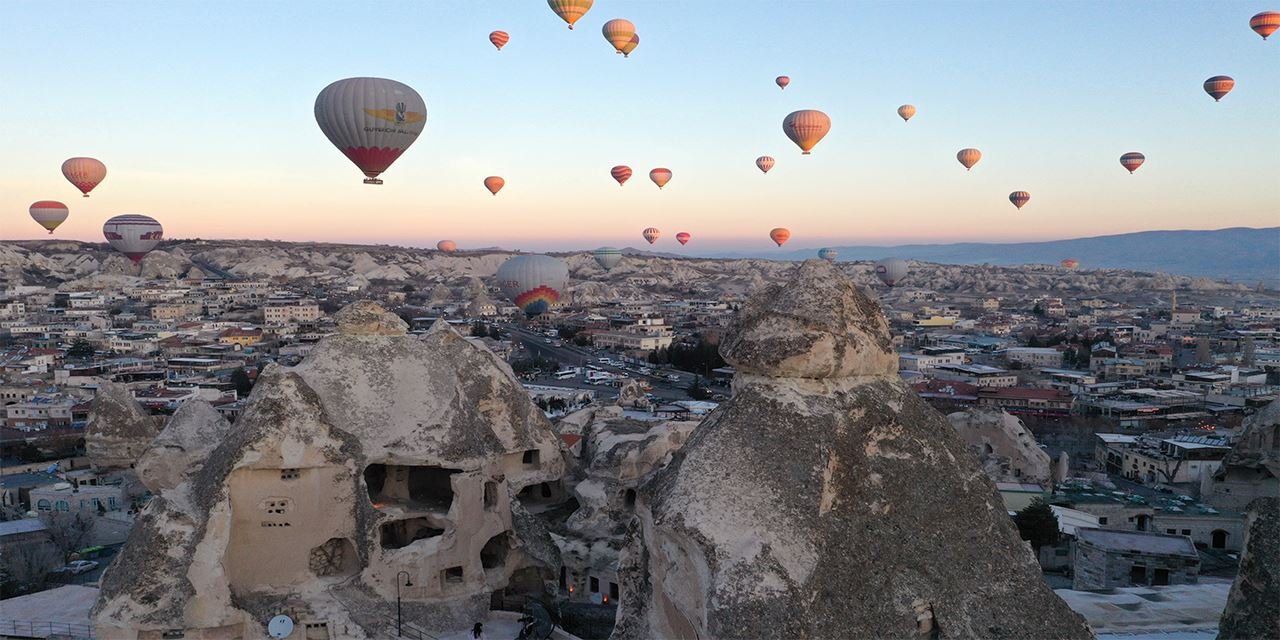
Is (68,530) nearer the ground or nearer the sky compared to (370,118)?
nearer the ground

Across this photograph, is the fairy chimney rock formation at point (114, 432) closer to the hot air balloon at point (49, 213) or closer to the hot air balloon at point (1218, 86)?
the hot air balloon at point (49, 213)

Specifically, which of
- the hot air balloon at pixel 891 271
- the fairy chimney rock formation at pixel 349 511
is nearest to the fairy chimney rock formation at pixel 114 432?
the fairy chimney rock formation at pixel 349 511

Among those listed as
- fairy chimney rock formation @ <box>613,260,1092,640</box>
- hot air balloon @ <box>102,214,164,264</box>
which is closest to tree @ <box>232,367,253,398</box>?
hot air balloon @ <box>102,214,164,264</box>

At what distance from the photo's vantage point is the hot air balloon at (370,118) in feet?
89.9

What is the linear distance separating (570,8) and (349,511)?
24.0 metres

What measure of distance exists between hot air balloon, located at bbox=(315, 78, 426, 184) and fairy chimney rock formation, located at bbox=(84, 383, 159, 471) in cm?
921

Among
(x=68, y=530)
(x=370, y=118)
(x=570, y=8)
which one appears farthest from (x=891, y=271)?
(x=68, y=530)

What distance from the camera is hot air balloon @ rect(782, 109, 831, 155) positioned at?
41219 mm

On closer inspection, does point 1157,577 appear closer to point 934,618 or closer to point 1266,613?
point 1266,613

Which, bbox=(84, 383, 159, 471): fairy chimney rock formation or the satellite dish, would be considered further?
bbox=(84, 383, 159, 471): fairy chimney rock formation

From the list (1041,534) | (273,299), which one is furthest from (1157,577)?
(273,299)

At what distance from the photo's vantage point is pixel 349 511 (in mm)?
14148

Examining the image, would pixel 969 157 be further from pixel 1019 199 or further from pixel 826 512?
pixel 826 512

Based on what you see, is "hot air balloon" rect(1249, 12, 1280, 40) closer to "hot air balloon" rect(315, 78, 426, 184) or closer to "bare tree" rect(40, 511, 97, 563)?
"hot air balloon" rect(315, 78, 426, 184)
